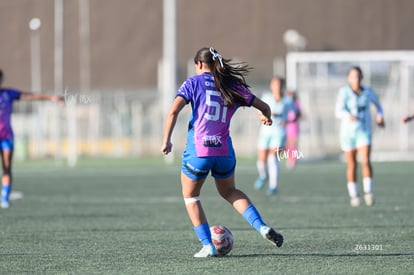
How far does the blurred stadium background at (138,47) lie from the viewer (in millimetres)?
39375

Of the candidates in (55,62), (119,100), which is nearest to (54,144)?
(119,100)

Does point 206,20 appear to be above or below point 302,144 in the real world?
above

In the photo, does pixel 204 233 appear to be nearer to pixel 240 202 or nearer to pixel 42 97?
pixel 240 202

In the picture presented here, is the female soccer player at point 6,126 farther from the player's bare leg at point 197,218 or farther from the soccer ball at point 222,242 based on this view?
the soccer ball at point 222,242

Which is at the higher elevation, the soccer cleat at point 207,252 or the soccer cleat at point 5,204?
the soccer cleat at point 207,252

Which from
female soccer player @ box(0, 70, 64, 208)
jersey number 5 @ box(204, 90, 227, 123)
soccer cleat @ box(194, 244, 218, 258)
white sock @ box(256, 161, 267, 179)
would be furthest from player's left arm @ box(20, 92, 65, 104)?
soccer cleat @ box(194, 244, 218, 258)

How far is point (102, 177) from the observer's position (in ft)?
83.6

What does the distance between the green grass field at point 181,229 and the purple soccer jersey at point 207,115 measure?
1.10 metres

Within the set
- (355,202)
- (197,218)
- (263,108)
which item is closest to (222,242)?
(197,218)

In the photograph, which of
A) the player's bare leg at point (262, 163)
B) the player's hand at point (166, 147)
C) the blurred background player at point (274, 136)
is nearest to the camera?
the player's hand at point (166, 147)

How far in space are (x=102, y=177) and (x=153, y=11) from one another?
69.9 ft

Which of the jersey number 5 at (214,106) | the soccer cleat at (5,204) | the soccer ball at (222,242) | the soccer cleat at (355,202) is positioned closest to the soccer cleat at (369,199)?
the soccer cleat at (355,202)

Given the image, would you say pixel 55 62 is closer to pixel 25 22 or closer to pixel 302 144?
pixel 25 22

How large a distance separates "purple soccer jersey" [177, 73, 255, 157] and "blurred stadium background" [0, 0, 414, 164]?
28.2m
